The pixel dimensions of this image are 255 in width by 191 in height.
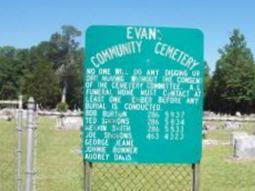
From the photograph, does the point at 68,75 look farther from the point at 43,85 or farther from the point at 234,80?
the point at 234,80

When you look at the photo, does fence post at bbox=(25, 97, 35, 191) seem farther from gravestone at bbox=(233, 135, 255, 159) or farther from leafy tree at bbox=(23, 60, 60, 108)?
leafy tree at bbox=(23, 60, 60, 108)

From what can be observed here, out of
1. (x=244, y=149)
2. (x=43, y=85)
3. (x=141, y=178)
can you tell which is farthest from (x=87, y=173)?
(x=43, y=85)

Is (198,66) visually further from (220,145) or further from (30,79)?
(30,79)

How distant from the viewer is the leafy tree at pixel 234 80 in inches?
3949

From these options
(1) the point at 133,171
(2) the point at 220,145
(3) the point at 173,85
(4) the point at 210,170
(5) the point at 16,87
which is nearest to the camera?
(3) the point at 173,85

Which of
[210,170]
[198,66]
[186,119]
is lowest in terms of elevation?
[210,170]

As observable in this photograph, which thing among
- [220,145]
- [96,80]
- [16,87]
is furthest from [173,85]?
[16,87]

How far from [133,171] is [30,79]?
99324 mm

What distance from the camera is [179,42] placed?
25.3ft

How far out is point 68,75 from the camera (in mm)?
120500

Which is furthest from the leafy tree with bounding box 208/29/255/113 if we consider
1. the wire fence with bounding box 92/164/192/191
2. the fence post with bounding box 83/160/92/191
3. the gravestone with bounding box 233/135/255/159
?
the fence post with bounding box 83/160/92/191

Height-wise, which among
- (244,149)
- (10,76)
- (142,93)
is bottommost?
(244,149)

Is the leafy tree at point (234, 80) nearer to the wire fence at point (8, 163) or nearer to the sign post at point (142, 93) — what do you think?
the wire fence at point (8, 163)

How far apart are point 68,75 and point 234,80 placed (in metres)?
32.5
